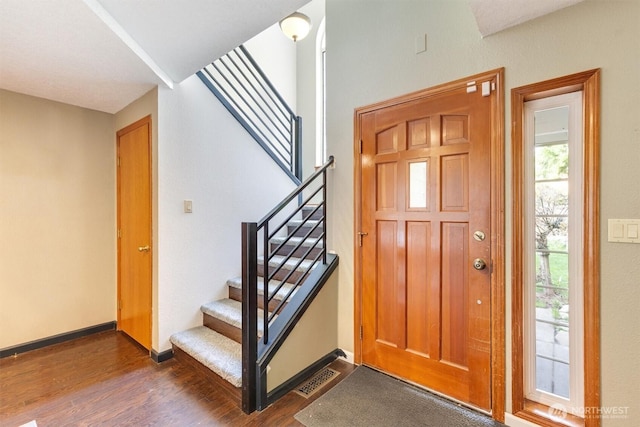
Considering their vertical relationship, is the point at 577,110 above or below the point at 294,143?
below

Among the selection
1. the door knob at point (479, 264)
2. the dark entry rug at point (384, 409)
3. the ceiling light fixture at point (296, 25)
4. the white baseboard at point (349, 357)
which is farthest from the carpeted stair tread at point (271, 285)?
the ceiling light fixture at point (296, 25)

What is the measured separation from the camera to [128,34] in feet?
6.15

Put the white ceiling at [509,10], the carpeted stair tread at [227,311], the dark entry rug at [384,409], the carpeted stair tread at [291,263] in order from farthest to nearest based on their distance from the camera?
1. the carpeted stair tread at [291,263]
2. the carpeted stair tread at [227,311]
3. the dark entry rug at [384,409]
4. the white ceiling at [509,10]

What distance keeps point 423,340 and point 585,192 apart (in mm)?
1321

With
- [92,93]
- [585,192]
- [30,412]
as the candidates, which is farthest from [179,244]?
[585,192]

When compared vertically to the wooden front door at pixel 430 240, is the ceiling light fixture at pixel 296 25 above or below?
above

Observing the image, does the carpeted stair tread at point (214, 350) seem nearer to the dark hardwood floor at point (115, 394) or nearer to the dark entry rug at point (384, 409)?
the dark hardwood floor at point (115, 394)

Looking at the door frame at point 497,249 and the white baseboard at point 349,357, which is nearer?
the door frame at point 497,249

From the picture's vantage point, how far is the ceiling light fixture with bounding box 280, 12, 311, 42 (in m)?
2.81

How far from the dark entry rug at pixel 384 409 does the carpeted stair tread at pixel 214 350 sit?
537 mm

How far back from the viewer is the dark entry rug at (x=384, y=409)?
171cm

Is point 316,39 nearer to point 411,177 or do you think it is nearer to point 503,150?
point 411,177

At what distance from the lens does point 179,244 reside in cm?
260

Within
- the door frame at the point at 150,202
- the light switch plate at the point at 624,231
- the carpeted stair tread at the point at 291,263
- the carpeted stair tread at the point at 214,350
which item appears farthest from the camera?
the carpeted stair tread at the point at 291,263
